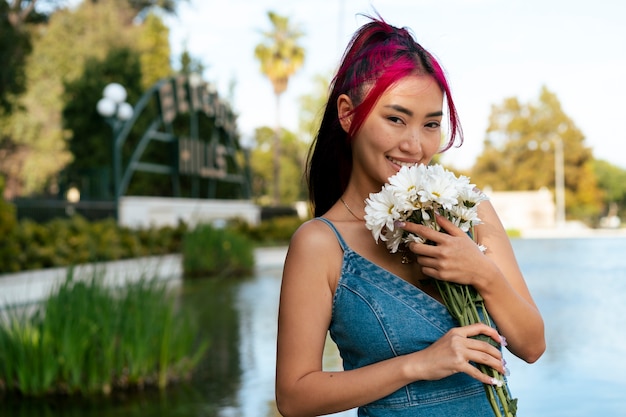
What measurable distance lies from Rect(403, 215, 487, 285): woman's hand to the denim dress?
0.10 metres

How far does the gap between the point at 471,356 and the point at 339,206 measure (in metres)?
0.49

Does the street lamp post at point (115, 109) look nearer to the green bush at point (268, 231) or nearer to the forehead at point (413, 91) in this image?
the green bush at point (268, 231)

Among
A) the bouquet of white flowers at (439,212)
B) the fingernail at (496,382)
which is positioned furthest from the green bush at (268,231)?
the fingernail at (496,382)

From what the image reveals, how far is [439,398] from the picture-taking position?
1.55 metres

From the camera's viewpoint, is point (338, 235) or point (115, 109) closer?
point (338, 235)

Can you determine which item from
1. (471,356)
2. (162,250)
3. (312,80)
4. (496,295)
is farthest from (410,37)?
(312,80)

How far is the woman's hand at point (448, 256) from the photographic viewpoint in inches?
57.8

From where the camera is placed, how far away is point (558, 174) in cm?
5678

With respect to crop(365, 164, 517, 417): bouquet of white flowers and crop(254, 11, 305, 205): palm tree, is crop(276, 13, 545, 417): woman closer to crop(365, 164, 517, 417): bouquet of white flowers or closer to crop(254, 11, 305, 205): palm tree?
crop(365, 164, 517, 417): bouquet of white flowers

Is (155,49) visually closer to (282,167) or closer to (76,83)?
(76,83)

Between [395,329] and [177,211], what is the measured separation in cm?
1938

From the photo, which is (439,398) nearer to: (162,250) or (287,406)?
(287,406)

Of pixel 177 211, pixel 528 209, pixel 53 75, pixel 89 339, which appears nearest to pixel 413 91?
pixel 89 339

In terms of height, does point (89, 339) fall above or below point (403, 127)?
below
